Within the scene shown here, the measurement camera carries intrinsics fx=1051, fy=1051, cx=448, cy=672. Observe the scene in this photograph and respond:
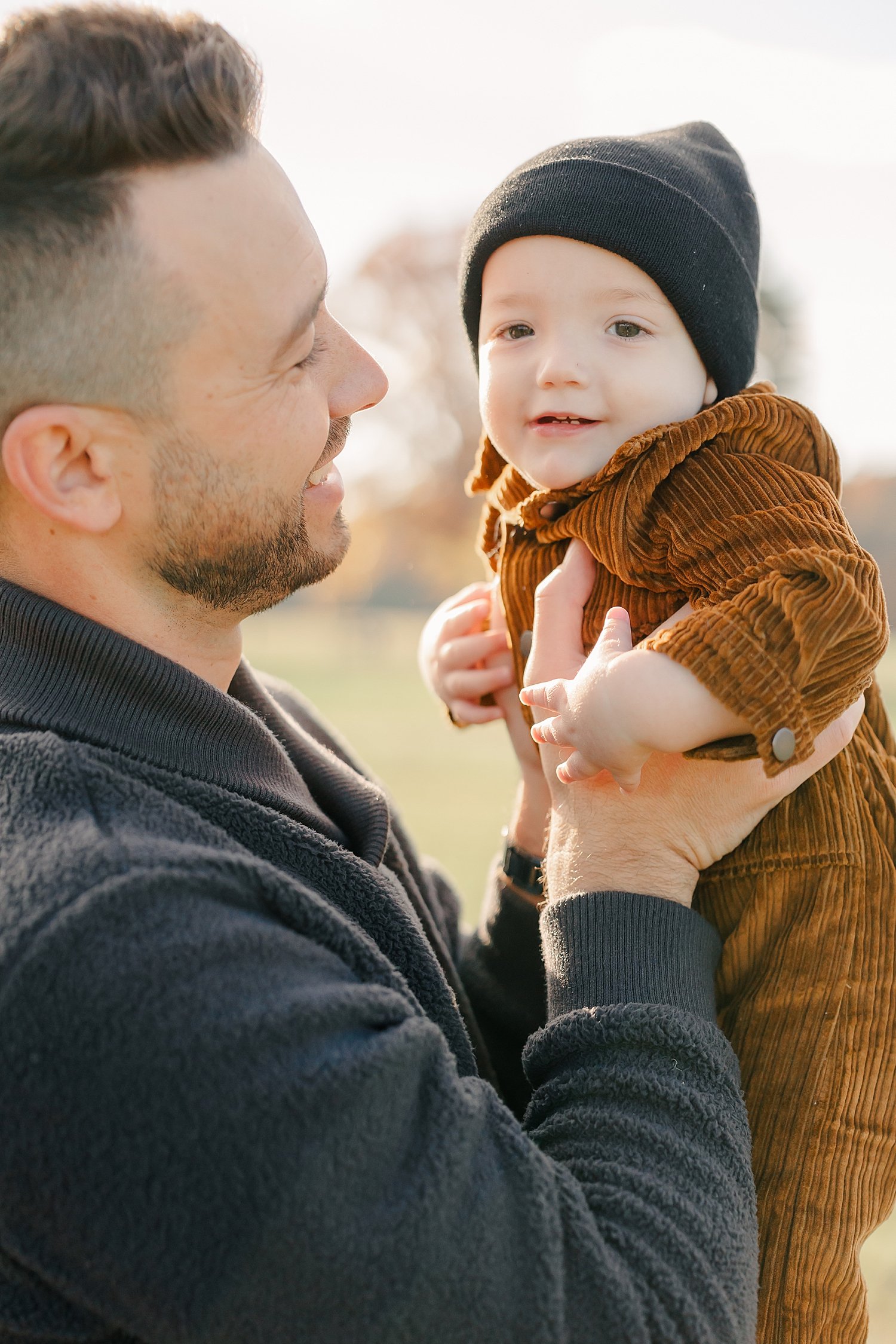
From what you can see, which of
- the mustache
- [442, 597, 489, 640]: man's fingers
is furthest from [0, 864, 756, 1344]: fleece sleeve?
[442, 597, 489, 640]: man's fingers

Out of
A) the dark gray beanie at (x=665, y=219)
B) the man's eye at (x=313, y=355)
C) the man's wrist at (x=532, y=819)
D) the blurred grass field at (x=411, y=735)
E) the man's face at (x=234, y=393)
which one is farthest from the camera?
the blurred grass field at (x=411, y=735)

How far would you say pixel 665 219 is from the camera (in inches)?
61.2

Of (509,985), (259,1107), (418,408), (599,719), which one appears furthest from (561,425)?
(418,408)

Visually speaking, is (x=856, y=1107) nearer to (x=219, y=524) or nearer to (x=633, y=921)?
(x=633, y=921)

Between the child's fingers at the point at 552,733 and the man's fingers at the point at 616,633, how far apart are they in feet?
0.37

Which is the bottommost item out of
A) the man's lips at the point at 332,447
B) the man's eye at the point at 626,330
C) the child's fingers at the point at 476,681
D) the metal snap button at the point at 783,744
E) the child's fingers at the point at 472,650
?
the child's fingers at the point at 476,681

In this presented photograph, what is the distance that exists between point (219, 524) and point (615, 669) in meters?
0.53

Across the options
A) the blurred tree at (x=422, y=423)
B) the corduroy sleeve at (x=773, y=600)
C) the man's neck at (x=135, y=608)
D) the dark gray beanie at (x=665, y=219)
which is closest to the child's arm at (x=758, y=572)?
the corduroy sleeve at (x=773, y=600)

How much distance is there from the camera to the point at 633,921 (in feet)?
4.18

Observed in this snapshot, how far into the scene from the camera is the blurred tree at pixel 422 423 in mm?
11062

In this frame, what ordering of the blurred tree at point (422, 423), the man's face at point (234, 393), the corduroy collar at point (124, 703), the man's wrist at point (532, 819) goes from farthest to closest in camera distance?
the blurred tree at point (422, 423) < the man's wrist at point (532, 819) < the man's face at point (234, 393) < the corduroy collar at point (124, 703)

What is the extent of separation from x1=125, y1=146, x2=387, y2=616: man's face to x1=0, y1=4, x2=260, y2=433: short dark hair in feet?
0.11

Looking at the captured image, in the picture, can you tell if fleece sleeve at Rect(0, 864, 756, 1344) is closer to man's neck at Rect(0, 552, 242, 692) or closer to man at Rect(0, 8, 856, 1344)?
man at Rect(0, 8, 856, 1344)

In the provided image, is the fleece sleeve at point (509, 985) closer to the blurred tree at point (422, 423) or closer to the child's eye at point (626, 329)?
the child's eye at point (626, 329)
